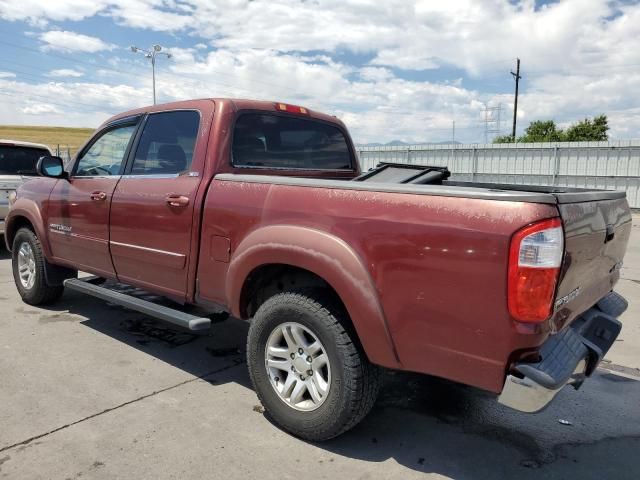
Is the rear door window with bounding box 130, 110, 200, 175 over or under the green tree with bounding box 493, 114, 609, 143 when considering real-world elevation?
under

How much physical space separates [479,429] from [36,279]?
178 inches

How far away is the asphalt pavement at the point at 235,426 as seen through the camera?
2.87 metres

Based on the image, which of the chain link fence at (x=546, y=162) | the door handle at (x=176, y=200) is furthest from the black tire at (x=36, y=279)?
the chain link fence at (x=546, y=162)

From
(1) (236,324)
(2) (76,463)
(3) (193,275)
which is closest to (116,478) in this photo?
(2) (76,463)

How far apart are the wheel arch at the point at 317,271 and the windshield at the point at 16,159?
7079 millimetres

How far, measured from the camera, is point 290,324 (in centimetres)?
310

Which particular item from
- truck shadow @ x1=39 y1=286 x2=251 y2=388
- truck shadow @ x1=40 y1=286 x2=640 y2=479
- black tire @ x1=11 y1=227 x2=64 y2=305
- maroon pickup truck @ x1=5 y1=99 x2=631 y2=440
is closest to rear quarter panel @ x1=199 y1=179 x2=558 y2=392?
maroon pickup truck @ x1=5 y1=99 x2=631 y2=440

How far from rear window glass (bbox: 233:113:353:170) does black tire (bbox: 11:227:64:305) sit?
2.79m

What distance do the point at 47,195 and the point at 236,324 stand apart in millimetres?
2208

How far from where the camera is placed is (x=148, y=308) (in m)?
3.96

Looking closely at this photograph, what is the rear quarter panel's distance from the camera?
91.8 inches

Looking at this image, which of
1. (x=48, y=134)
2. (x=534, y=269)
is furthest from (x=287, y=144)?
(x=48, y=134)

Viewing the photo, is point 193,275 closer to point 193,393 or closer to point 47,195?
point 193,393

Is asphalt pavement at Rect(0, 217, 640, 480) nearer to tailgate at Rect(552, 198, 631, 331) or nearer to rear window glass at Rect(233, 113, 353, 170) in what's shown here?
tailgate at Rect(552, 198, 631, 331)
